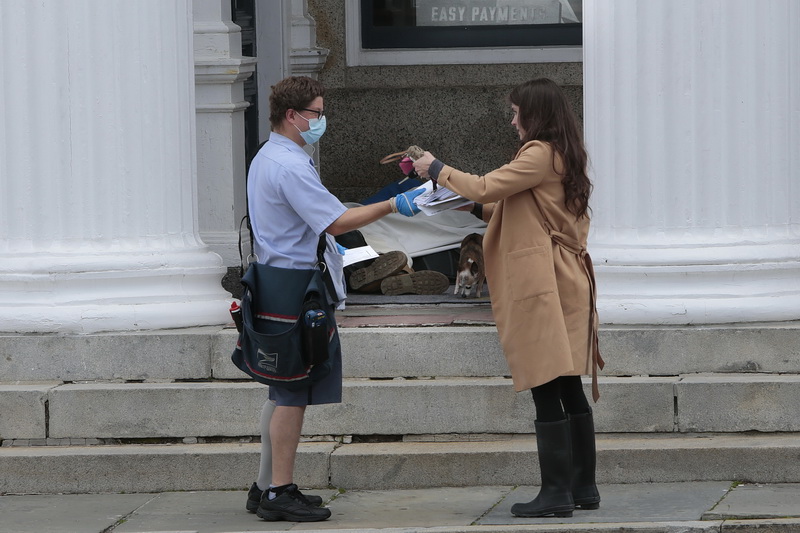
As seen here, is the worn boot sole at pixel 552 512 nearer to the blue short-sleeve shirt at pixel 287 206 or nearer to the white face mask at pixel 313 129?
the blue short-sleeve shirt at pixel 287 206

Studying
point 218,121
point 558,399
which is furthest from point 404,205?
point 218,121

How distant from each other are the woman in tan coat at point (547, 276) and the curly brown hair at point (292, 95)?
0.53 meters

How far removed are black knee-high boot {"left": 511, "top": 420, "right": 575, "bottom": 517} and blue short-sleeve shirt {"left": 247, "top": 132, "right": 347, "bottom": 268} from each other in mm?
1185

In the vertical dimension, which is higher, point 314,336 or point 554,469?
point 314,336

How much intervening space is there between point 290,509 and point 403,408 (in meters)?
1.06

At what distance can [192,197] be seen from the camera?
761 cm

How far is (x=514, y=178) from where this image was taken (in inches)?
221

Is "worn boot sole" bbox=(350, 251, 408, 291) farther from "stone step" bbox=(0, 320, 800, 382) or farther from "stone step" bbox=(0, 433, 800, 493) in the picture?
"stone step" bbox=(0, 433, 800, 493)

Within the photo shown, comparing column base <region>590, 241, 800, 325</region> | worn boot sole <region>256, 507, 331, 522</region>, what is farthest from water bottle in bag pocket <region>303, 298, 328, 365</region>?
column base <region>590, 241, 800, 325</region>

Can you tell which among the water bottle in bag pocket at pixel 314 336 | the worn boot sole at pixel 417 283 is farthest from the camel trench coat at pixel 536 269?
the worn boot sole at pixel 417 283

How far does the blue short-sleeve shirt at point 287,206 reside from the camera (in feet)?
18.7

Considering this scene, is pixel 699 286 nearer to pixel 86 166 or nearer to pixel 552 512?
pixel 552 512

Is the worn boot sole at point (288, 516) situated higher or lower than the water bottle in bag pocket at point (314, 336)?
lower

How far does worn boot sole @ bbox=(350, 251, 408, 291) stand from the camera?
8664 mm
